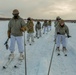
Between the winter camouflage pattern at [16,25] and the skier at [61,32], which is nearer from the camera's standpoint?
the winter camouflage pattern at [16,25]

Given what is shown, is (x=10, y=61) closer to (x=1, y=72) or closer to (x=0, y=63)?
(x=0, y=63)

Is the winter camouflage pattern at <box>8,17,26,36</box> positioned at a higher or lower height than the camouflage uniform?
higher

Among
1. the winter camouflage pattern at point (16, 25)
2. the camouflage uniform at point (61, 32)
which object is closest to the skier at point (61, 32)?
the camouflage uniform at point (61, 32)

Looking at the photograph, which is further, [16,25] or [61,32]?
[61,32]

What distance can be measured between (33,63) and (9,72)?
4.99 ft

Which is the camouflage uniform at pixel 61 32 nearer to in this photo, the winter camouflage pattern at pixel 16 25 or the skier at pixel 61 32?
the skier at pixel 61 32

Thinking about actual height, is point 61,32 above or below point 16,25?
below

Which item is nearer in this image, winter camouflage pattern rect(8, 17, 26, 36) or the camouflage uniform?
winter camouflage pattern rect(8, 17, 26, 36)

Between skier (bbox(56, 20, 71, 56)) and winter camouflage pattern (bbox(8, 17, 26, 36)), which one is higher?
winter camouflage pattern (bbox(8, 17, 26, 36))

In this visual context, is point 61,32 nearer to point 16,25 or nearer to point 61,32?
point 61,32

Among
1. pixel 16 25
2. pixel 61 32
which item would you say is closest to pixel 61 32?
pixel 61 32

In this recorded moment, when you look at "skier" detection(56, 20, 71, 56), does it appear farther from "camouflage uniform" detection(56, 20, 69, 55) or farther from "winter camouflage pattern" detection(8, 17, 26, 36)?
"winter camouflage pattern" detection(8, 17, 26, 36)

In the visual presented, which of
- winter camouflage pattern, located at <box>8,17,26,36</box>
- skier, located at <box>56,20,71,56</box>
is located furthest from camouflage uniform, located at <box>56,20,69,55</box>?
winter camouflage pattern, located at <box>8,17,26,36</box>

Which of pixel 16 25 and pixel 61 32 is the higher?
pixel 16 25
